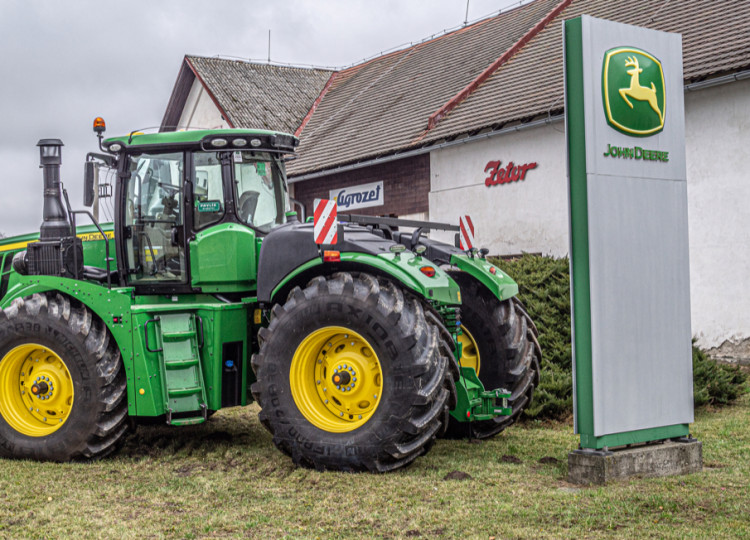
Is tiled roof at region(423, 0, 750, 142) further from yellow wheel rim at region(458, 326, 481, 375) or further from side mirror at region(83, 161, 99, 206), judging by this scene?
side mirror at region(83, 161, 99, 206)

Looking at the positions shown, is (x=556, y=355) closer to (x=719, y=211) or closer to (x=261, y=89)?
(x=719, y=211)

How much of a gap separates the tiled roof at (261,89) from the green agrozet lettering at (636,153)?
61.5 feet

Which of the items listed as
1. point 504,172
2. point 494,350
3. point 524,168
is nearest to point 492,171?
point 504,172

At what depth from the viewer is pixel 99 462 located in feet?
23.6

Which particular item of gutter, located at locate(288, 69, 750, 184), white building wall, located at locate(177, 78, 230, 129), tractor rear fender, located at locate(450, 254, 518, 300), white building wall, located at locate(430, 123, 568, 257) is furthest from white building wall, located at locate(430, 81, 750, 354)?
white building wall, located at locate(177, 78, 230, 129)

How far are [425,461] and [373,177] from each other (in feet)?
44.8

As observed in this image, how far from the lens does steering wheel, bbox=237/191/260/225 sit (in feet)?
25.0

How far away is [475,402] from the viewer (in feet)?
22.5

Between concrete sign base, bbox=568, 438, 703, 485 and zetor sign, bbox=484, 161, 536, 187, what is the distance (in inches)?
395

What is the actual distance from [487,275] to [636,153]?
1.74m

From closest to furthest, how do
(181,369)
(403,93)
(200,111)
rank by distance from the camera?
(181,369) → (403,93) → (200,111)

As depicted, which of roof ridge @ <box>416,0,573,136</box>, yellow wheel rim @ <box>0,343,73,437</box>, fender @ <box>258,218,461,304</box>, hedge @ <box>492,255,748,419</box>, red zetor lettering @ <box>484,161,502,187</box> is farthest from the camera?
roof ridge @ <box>416,0,573,136</box>

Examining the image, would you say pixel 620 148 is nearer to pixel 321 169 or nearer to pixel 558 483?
pixel 558 483

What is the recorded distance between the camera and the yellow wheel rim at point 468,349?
25.5 ft
